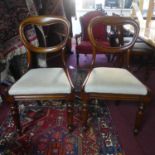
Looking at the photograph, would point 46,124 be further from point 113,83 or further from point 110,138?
point 113,83

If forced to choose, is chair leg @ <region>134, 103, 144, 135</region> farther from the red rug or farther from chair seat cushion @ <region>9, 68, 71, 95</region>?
chair seat cushion @ <region>9, 68, 71, 95</region>

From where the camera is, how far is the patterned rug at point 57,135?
4.83 feet

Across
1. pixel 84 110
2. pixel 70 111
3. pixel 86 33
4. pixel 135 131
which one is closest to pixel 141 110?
pixel 135 131

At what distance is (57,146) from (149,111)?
1.09 m

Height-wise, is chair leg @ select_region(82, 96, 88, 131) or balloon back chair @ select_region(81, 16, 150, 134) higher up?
balloon back chair @ select_region(81, 16, 150, 134)

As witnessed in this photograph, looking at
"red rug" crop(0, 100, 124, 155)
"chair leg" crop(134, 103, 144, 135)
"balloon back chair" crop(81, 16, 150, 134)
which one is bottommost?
"red rug" crop(0, 100, 124, 155)

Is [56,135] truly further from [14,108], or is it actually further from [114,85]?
[114,85]

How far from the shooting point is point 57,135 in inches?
64.0

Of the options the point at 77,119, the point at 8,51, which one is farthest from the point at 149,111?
the point at 8,51

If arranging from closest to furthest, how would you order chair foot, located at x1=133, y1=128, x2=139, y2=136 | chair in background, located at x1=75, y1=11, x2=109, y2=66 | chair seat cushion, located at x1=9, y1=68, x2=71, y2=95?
chair seat cushion, located at x1=9, y1=68, x2=71, y2=95 < chair foot, located at x1=133, y1=128, x2=139, y2=136 < chair in background, located at x1=75, y1=11, x2=109, y2=66

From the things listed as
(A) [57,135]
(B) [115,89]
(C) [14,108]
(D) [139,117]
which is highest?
(B) [115,89]

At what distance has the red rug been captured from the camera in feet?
4.83

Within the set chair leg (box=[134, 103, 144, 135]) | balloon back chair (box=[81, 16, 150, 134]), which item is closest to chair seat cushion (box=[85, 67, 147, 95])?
balloon back chair (box=[81, 16, 150, 134])

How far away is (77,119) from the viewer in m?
1.83
